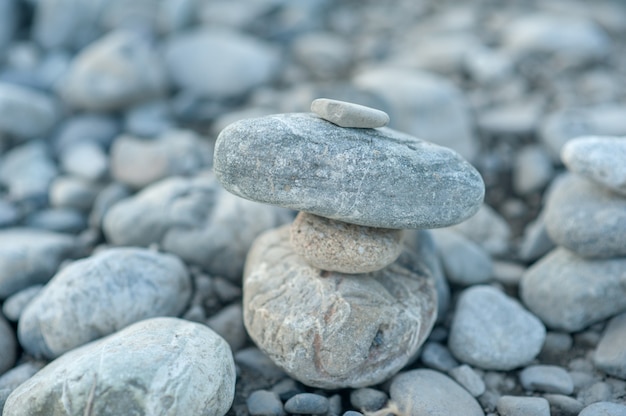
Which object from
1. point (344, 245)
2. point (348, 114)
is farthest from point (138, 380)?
point (348, 114)

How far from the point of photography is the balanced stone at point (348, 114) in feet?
9.36

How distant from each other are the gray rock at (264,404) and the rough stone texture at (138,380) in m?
0.17

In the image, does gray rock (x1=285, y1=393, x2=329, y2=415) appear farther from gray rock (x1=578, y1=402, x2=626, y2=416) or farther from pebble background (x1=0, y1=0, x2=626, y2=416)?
gray rock (x1=578, y1=402, x2=626, y2=416)

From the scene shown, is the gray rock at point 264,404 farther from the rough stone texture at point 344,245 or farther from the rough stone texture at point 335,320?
the rough stone texture at point 344,245

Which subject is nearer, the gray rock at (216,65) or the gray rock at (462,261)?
the gray rock at (462,261)

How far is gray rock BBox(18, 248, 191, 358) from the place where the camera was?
3.28 m

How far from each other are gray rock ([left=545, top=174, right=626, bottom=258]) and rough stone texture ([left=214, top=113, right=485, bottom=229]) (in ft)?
3.24

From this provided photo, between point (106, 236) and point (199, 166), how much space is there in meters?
1.03

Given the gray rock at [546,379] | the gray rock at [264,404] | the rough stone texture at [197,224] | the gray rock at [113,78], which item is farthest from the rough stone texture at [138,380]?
the gray rock at [113,78]

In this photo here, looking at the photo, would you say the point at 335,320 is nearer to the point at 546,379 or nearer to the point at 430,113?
the point at 546,379

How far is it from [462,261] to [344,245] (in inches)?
49.0

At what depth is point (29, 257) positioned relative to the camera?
150 inches

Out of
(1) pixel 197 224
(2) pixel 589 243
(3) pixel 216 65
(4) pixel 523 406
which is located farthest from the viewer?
(3) pixel 216 65

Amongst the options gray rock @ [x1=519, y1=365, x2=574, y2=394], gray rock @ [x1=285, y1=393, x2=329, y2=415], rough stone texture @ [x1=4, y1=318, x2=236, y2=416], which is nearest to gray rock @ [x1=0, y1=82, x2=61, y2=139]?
rough stone texture @ [x1=4, y1=318, x2=236, y2=416]
